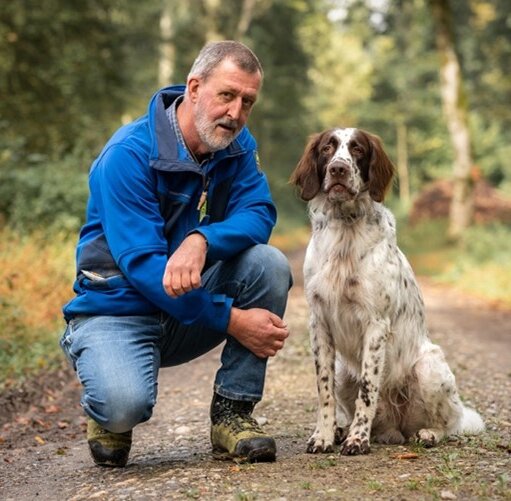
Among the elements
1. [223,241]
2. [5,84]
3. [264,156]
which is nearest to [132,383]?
[223,241]

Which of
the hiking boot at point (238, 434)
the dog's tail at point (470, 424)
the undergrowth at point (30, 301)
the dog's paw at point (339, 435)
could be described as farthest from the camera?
the undergrowth at point (30, 301)

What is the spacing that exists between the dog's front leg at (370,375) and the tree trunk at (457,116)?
13795mm

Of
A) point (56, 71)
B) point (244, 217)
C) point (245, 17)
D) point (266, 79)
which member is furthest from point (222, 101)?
point (266, 79)

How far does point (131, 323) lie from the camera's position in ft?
12.2

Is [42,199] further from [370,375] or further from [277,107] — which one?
[277,107]

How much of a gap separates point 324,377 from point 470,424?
846mm

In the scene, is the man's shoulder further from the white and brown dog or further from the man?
the white and brown dog

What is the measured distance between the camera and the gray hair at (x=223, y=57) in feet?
12.0

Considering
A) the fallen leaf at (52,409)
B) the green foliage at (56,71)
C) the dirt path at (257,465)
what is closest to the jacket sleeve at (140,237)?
the dirt path at (257,465)

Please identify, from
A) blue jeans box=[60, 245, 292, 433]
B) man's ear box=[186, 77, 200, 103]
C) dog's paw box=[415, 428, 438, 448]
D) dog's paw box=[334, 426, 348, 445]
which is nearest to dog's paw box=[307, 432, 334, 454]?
dog's paw box=[334, 426, 348, 445]

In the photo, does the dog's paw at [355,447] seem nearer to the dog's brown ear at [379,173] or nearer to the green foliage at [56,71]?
the dog's brown ear at [379,173]

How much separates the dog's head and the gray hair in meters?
0.63

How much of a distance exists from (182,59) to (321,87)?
15.4 m

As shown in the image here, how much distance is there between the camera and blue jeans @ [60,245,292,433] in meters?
3.54
